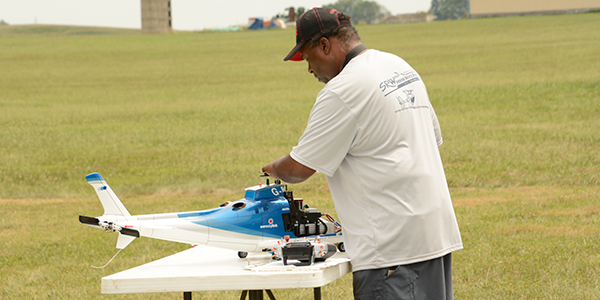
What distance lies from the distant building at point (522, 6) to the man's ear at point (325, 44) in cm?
7599

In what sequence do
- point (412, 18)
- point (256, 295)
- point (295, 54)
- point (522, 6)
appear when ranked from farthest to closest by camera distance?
point (412, 18), point (522, 6), point (256, 295), point (295, 54)

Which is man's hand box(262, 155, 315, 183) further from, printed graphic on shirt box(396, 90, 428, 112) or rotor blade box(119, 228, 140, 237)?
rotor blade box(119, 228, 140, 237)

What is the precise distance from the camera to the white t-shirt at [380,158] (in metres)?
2.80

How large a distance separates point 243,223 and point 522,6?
8844 cm

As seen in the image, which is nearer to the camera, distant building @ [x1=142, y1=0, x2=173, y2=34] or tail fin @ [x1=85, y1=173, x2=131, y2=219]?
tail fin @ [x1=85, y1=173, x2=131, y2=219]

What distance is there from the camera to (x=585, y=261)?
684cm

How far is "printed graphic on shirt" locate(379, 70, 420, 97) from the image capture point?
2818 mm

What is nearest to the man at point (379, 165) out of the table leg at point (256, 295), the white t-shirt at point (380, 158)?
the white t-shirt at point (380, 158)

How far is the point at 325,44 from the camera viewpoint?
2.98 m

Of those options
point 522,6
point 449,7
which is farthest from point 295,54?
point 449,7

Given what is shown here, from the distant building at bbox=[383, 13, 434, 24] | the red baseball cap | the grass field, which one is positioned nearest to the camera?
the red baseball cap

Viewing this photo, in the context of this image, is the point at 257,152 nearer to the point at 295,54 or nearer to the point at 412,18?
the point at 295,54

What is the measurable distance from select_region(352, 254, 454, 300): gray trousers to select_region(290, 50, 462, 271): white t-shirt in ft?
0.14

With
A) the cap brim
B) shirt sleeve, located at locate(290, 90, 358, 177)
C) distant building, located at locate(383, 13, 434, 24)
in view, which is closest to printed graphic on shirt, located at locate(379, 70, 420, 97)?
shirt sleeve, located at locate(290, 90, 358, 177)
